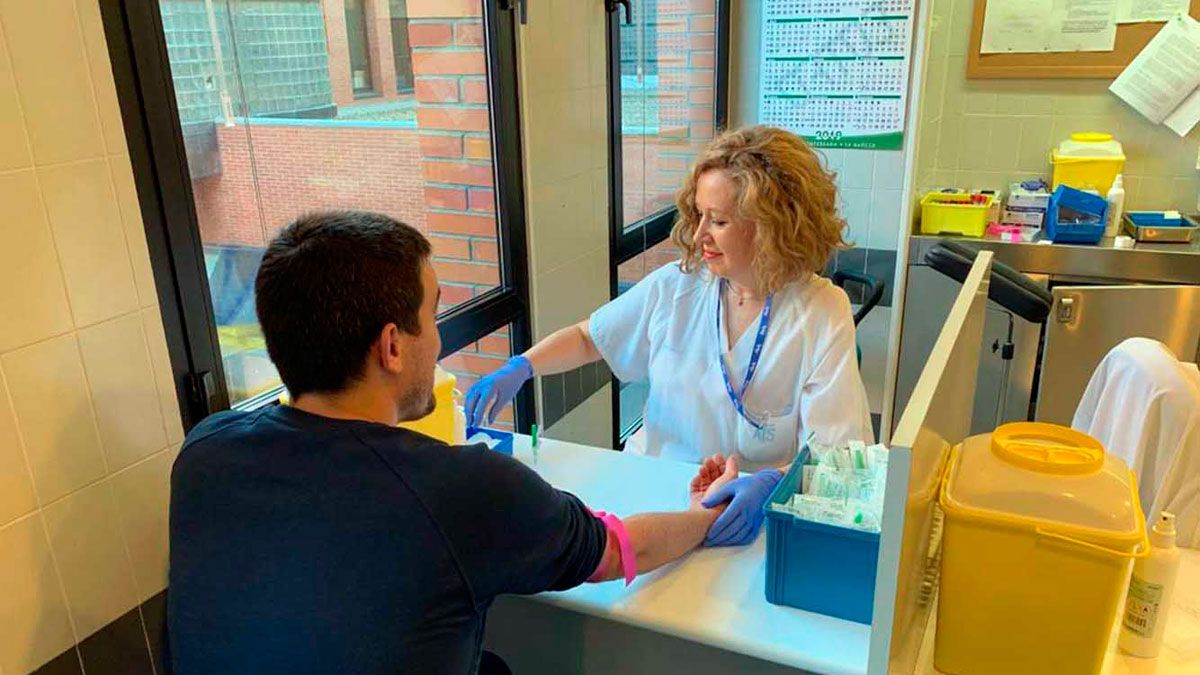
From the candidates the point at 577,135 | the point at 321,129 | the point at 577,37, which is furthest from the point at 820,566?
the point at 577,37

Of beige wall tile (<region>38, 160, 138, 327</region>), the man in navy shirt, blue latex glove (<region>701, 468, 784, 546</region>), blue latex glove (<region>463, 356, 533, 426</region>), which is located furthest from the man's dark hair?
blue latex glove (<region>463, 356, 533, 426</region>)

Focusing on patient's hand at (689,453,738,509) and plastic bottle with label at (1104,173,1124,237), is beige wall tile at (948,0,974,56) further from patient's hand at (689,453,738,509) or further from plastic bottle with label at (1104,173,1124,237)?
patient's hand at (689,453,738,509)

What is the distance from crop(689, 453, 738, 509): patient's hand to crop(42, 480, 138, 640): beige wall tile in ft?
2.99

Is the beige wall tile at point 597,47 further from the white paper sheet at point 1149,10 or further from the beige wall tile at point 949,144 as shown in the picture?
the white paper sheet at point 1149,10

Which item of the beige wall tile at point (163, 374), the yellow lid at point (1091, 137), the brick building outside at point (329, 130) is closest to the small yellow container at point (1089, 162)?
the yellow lid at point (1091, 137)

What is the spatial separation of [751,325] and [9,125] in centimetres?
134

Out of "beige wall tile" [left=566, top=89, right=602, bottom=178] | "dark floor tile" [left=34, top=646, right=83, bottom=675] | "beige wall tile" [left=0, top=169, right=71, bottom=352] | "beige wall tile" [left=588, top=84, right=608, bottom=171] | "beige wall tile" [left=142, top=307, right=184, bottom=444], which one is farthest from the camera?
"beige wall tile" [left=588, top=84, right=608, bottom=171]

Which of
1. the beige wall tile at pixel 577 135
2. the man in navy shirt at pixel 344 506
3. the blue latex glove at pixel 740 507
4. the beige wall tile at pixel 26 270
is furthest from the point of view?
the beige wall tile at pixel 577 135

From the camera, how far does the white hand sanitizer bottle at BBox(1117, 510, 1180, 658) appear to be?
1132mm

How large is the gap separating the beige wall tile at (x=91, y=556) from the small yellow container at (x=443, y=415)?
18.0 inches

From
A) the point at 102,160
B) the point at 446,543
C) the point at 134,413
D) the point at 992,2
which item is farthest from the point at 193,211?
the point at 992,2

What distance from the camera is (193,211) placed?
1388mm

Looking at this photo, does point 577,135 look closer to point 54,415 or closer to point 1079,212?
point 54,415

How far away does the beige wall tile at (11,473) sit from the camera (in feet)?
3.76
